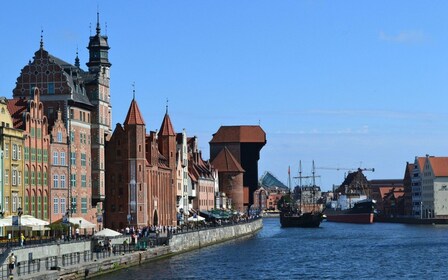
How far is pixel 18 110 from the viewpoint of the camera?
97750 mm

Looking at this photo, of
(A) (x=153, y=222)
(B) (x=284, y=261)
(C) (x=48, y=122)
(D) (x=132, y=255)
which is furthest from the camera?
(A) (x=153, y=222)

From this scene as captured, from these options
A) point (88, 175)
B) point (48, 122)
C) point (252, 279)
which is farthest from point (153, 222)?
point (252, 279)

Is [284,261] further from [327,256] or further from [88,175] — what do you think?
[88,175]

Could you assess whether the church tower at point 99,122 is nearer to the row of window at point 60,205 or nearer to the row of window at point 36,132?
the row of window at point 60,205

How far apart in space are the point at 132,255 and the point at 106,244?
3044mm

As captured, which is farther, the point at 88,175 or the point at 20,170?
the point at 88,175

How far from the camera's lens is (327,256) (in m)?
107

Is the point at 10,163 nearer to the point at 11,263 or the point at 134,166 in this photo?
the point at 11,263

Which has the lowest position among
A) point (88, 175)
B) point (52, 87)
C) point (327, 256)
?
point (327, 256)

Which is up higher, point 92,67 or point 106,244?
point 92,67

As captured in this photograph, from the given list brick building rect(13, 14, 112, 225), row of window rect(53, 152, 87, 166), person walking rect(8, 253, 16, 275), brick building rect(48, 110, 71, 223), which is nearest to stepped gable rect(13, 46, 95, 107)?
brick building rect(13, 14, 112, 225)

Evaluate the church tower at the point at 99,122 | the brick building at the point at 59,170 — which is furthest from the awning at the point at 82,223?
the church tower at the point at 99,122

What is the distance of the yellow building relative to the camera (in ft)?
294

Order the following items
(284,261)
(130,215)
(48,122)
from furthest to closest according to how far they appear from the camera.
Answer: (130,215) → (48,122) → (284,261)
